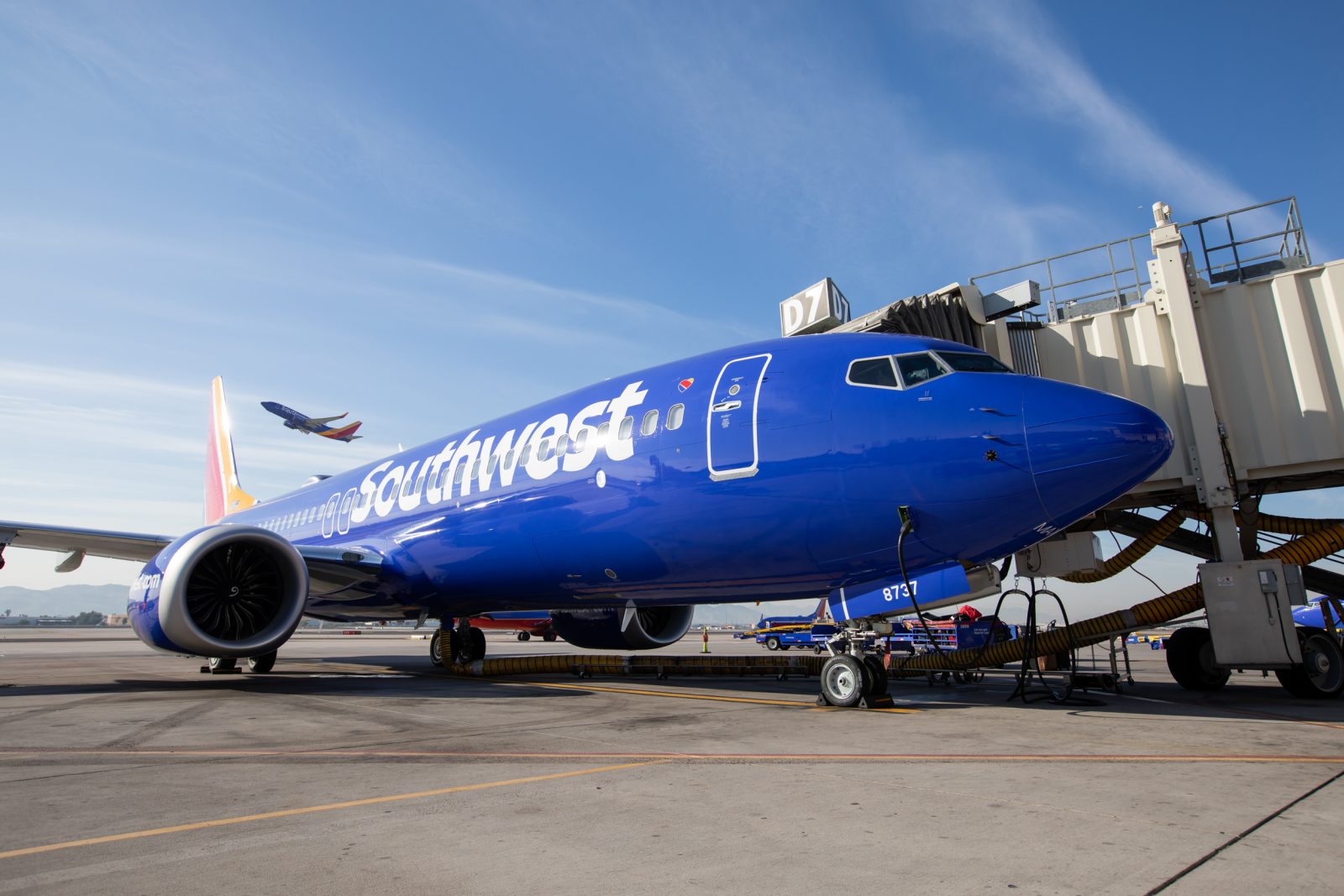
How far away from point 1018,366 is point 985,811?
9.84 meters

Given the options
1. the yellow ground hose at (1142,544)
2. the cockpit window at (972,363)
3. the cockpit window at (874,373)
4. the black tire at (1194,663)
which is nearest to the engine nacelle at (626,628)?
the cockpit window at (874,373)

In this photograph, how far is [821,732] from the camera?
6855 millimetres

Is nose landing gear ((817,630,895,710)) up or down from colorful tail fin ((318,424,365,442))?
down

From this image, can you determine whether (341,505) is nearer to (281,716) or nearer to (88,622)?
(281,716)

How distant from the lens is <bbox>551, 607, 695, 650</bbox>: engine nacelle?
1393 cm

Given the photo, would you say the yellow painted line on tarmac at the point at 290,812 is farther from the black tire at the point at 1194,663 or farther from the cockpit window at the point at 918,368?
the black tire at the point at 1194,663

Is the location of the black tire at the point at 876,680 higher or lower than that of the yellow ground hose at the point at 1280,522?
lower

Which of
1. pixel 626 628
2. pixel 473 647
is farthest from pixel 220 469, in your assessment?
pixel 626 628

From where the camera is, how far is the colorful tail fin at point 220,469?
1009 inches

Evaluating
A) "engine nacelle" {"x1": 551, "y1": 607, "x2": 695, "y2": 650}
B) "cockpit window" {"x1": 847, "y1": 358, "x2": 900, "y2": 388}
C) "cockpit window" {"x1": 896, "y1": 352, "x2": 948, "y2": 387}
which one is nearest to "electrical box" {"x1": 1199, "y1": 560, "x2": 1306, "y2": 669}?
"cockpit window" {"x1": 896, "y1": 352, "x2": 948, "y2": 387}

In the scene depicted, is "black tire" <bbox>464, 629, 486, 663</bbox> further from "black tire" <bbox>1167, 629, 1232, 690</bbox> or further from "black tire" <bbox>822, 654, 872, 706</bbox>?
"black tire" <bbox>1167, 629, 1232, 690</bbox>

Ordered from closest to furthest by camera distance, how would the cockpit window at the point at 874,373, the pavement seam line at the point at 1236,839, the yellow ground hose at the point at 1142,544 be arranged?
1. the pavement seam line at the point at 1236,839
2. the cockpit window at the point at 874,373
3. the yellow ground hose at the point at 1142,544

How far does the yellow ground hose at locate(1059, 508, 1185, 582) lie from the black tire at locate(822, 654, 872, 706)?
195 inches

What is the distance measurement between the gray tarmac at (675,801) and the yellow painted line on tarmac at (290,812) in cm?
3
